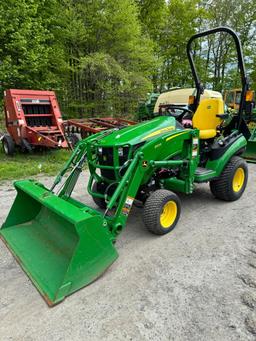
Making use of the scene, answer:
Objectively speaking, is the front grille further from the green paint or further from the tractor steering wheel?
the tractor steering wheel

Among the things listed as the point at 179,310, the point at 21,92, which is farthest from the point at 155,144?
the point at 21,92

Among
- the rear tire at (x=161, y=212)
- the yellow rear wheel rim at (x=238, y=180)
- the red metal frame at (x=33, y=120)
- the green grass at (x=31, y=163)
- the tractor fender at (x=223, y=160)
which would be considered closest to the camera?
the rear tire at (x=161, y=212)

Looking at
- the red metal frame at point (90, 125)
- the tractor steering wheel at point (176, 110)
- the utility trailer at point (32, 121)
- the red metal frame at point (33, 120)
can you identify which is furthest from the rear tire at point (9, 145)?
the tractor steering wheel at point (176, 110)

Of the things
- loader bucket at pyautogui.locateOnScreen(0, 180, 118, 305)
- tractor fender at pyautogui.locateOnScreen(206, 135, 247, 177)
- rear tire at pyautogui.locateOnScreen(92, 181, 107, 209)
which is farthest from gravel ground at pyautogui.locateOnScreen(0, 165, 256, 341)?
tractor fender at pyautogui.locateOnScreen(206, 135, 247, 177)

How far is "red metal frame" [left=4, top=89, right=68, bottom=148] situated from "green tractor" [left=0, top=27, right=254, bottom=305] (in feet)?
12.4

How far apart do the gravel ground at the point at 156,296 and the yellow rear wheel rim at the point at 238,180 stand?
1011 millimetres

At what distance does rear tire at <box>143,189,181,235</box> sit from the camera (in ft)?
8.96

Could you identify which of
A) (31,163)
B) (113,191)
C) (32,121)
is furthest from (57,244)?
(32,121)

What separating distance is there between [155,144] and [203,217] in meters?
1.30

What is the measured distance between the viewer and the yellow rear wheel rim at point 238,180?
3867 mm

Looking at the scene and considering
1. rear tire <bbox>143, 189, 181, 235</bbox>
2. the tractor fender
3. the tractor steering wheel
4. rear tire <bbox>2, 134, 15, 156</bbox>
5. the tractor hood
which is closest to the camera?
rear tire <bbox>143, 189, 181, 235</bbox>

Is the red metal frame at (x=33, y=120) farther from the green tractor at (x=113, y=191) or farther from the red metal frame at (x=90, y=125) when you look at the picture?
the green tractor at (x=113, y=191)

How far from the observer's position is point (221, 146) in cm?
373

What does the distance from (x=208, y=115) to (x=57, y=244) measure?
111 inches
